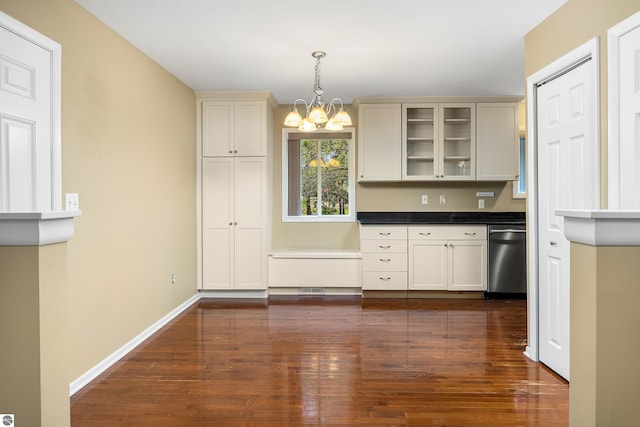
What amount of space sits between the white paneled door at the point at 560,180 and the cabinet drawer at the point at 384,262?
6.98 ft

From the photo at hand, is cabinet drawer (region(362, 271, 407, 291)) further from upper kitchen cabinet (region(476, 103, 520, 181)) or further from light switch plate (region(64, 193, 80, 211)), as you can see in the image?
light switch plate (region(64, 193, 80, 211))

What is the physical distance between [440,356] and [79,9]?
3.51m

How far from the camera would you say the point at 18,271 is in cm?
121

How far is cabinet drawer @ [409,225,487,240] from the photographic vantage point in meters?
5.07

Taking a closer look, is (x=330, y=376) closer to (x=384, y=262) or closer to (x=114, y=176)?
(x=114, y=176)

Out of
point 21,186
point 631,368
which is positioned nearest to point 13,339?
point 21,186

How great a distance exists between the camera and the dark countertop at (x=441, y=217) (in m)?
5.12

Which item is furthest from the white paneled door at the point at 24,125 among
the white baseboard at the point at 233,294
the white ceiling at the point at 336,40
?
the white baseboard at the point at 233,294

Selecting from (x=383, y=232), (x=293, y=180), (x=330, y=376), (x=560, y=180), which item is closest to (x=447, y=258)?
(x=383, y=232)

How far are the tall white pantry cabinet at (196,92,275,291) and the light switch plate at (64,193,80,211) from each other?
2.41 meters

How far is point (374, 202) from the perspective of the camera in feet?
18.6

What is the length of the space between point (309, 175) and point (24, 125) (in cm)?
380

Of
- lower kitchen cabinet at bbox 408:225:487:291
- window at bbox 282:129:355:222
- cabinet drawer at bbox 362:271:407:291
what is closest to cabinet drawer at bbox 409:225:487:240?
lower kitchen cabinet at bbox 408:225:487:291

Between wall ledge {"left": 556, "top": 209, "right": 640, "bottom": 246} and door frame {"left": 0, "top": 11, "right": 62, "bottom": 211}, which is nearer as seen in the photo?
wall ledge {"left": 556, "top": 209, "right": 640, "bottom": 246}
